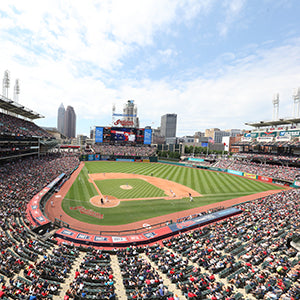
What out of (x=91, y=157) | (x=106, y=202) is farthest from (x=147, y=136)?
(x=106, y=202)

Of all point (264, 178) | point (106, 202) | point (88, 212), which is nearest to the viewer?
point (88, 212)

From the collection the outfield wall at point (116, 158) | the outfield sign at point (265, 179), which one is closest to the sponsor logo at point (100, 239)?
the outfield sign at point (265, 179)

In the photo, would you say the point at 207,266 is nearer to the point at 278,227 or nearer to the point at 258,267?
the point at 258,267

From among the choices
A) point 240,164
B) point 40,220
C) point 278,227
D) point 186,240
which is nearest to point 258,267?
point 186,240

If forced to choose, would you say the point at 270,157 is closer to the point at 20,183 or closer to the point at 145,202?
the point at 145,202

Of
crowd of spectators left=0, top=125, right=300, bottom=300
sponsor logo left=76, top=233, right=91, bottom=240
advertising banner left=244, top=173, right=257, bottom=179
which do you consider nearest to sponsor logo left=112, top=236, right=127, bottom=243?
crowd of spectators left=0, top=125, right=300, bottom=300

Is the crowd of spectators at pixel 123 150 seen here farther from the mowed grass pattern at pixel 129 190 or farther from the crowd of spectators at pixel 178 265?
the crowd of spectators at pixel 178 265
